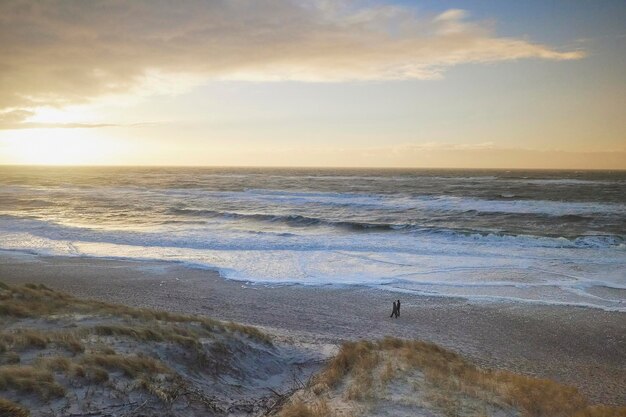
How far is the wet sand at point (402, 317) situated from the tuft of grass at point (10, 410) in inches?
290

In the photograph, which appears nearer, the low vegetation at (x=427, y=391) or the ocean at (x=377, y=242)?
the low vegetation at (x=427, y=391)

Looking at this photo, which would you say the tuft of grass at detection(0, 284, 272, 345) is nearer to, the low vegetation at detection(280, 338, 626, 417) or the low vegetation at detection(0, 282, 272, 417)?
the low vegetation at detection(0, 282, 272, 417)

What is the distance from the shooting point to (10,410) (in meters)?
5.23

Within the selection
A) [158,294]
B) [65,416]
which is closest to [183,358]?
[65,416]

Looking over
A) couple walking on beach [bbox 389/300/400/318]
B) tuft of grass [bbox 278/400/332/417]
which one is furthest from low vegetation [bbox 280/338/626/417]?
couple walking on beach [bbox 389/300/400/318]

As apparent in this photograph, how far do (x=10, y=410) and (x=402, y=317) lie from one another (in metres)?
11.6

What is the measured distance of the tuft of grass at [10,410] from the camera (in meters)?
5.18

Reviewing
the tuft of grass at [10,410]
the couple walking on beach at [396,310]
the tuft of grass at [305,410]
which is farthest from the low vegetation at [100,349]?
the couple walking on beach at [396,310]

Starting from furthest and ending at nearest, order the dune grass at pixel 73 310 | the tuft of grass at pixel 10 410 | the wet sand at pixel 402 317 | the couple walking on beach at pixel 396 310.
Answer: the couple walking on beach at pixel 396 310 < the wet sand at pixel 402 317 < the dune grass at pixel 73 310 < the tuft of grass at pixel 10 410

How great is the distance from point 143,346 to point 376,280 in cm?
1255

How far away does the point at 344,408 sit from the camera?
709 centimetres

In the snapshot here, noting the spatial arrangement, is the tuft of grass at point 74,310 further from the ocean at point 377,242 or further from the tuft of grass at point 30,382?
the ocean at point 377,242

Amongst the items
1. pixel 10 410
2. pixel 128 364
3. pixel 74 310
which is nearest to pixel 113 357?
pixel 128 364

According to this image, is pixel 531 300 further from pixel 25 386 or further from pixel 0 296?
pixel 0 296
